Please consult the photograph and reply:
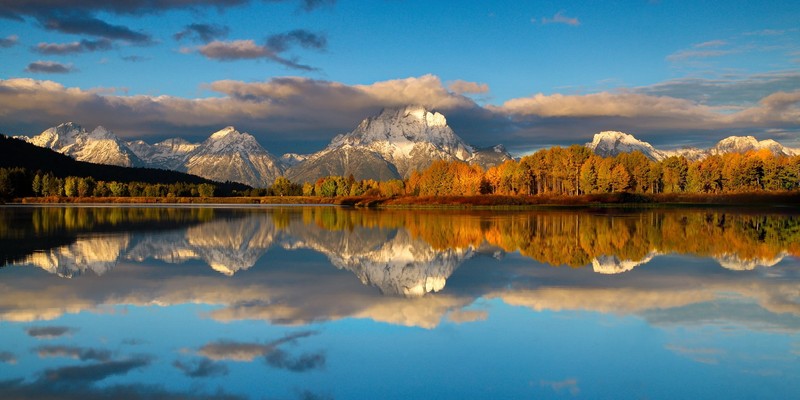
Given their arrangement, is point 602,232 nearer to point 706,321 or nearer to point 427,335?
point 706,321

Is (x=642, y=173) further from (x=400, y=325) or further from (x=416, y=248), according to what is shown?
(x=400, y=325)

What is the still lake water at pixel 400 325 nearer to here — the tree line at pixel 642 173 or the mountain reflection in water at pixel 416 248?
the mountain reflection in water at pixel 416 248

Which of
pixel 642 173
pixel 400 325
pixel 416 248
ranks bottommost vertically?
pixel 416 248

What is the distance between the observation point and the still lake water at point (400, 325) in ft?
40.9

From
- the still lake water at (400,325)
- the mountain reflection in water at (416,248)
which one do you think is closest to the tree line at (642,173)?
the mountain reflection in water at (416,248)

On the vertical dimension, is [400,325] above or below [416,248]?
above

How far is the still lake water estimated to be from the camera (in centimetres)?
1246

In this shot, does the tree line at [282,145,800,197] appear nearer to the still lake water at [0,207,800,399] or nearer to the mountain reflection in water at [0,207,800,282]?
the mountain reflection in water at [0,207,800,282]

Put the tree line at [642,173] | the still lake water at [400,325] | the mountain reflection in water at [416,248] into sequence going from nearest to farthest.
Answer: the still lake water at [400,325] < the mountain reflection in water at [416,248] < the tree line at [642,173]

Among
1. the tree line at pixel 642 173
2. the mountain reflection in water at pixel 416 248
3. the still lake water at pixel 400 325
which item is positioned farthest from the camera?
the tree line at pixel 642 173

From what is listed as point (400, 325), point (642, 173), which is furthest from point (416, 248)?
point (642, 173)

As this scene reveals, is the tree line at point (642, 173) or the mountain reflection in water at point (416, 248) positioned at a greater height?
the tree line at point (642, 173)

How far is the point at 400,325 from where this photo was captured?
17.8 metres

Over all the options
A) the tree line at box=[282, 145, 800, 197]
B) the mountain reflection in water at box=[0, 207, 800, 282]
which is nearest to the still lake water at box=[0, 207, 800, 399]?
the mountain reflection in water at box=[0, 207, 800, 282]
